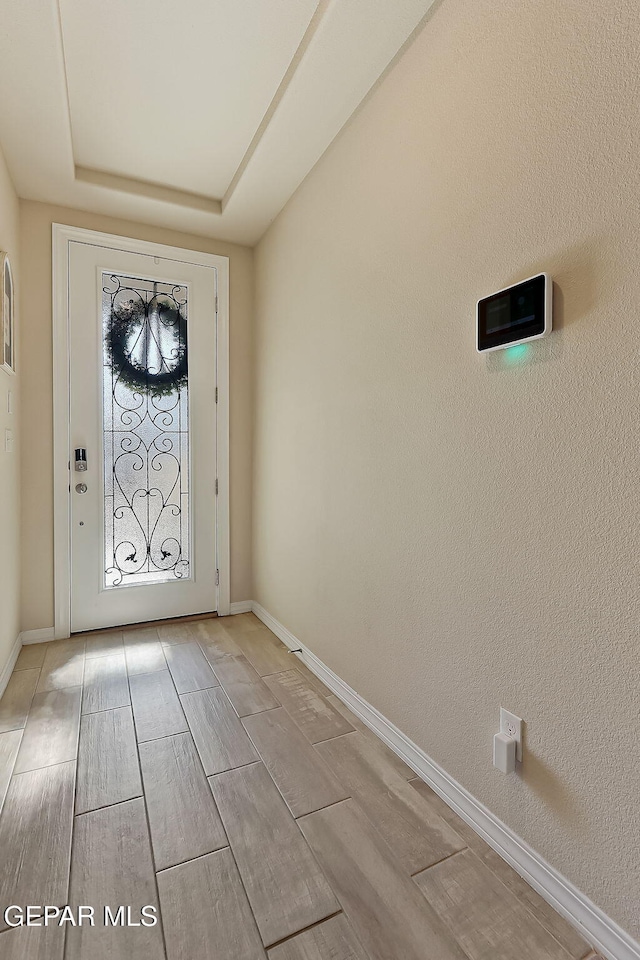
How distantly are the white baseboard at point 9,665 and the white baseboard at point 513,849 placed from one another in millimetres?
1648

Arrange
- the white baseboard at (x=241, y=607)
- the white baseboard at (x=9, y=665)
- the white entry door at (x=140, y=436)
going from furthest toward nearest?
the white baseboard at (x=241, y=607), the white entry door at (x=140, y=436), the white baseboard at (x=9, y=665)

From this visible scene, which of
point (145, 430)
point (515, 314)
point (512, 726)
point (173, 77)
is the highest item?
point (173, 77)

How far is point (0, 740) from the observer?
1.85 metres

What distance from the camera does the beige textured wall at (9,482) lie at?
7.37ft

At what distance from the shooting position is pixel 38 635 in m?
2.78

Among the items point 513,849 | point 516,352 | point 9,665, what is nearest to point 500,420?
point 516,352

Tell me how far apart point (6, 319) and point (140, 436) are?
0.99 meters

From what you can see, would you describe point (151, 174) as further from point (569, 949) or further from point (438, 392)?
point (569, 949)

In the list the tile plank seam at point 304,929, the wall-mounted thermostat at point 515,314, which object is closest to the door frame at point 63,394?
the tile plank seam at point 304,929

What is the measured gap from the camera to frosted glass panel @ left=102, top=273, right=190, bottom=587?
2.94 m

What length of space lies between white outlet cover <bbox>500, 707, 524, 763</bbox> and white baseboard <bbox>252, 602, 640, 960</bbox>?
26 cm

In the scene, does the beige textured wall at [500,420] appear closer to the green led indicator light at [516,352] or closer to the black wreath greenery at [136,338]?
the green led indicator light at [516,352]

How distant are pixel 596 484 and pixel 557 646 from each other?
0.43m

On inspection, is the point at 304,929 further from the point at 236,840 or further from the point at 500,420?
the point at 500,420
